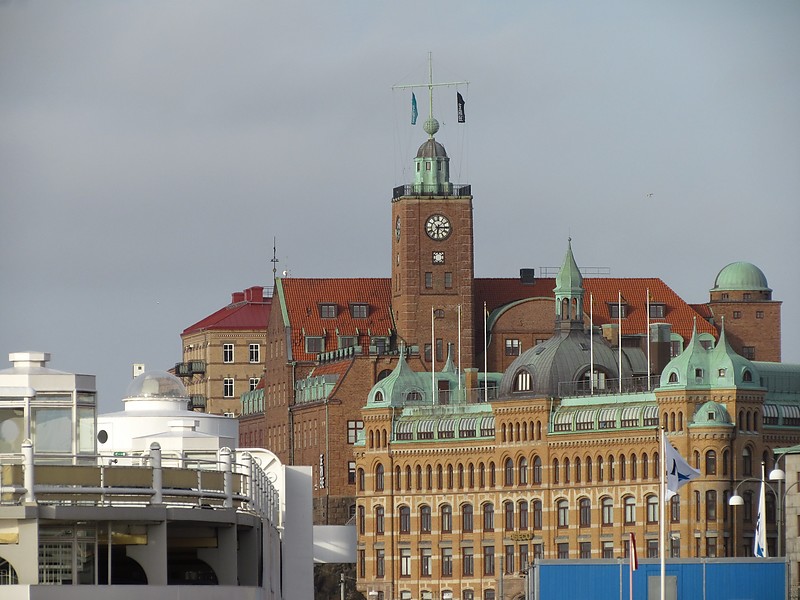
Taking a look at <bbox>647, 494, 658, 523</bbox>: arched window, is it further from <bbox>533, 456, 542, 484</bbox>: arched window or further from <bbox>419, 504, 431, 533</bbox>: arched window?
<bbox>419, 504, 431, 533</bbox>: arched window

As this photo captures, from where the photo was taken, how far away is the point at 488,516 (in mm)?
190625

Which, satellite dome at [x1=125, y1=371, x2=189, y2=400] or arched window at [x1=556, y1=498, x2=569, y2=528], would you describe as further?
arched window at [x1=556, y1=498, x2=569, y2=528]

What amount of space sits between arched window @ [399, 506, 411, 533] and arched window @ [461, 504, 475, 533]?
4.49m

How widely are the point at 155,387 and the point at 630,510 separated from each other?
367 ft

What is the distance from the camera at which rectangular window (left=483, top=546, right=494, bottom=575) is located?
188625 mm

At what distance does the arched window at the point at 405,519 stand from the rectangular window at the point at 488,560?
725cm

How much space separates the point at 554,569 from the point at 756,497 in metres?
44.3

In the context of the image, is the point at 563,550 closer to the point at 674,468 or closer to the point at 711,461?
the point at 711,461

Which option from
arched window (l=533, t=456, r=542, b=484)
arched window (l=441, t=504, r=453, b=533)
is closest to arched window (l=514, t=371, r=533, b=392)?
arched window (l=533, t=456, r=542, b=484)

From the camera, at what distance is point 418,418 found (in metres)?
199

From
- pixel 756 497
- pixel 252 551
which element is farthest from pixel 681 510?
pixel 252 551

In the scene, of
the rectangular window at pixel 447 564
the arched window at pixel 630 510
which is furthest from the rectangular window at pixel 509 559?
the arched window at pixel 630 510

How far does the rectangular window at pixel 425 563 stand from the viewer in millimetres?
191750

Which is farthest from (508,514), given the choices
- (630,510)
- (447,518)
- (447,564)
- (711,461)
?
(711,461)
